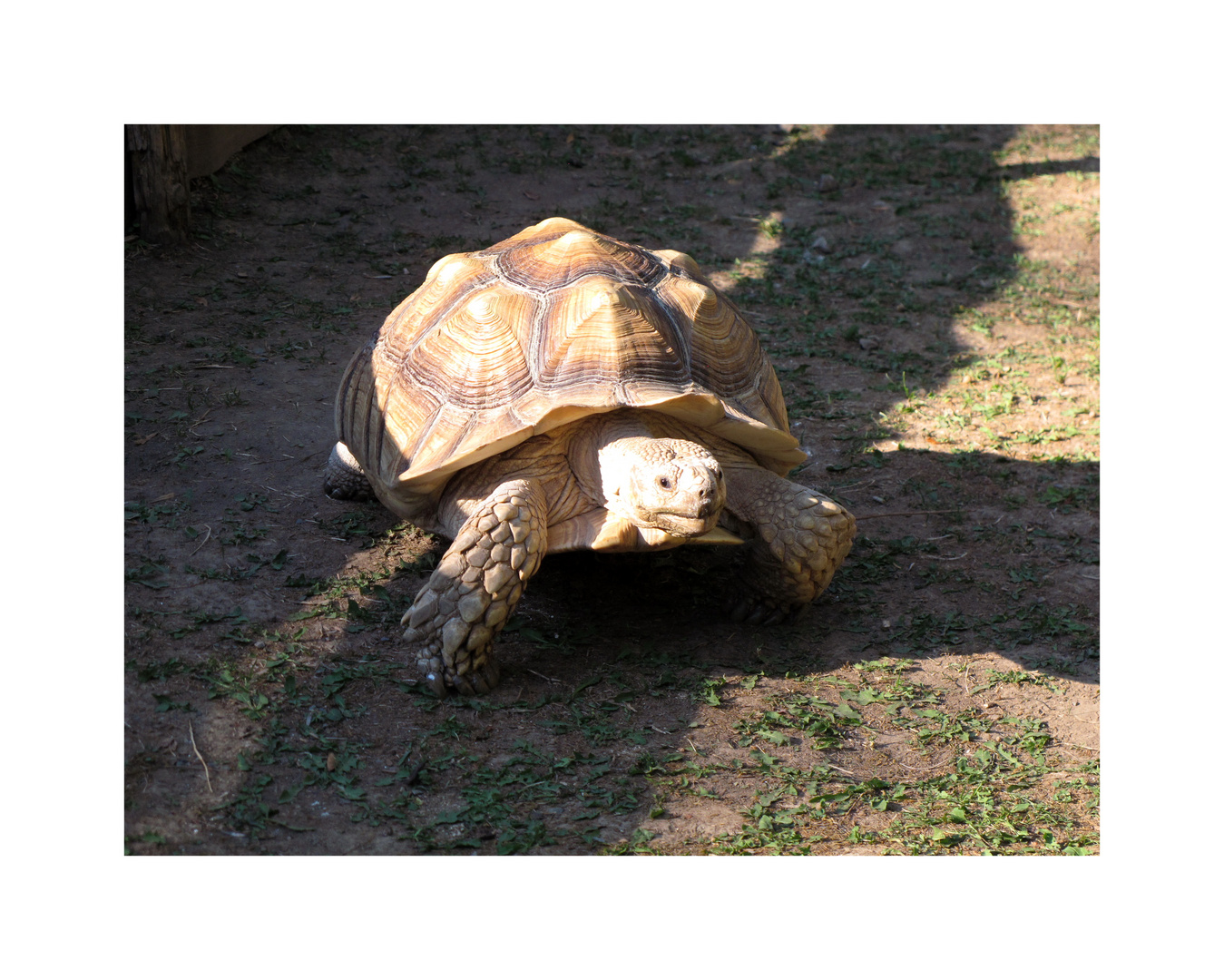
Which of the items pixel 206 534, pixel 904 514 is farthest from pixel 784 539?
pixel 206 534

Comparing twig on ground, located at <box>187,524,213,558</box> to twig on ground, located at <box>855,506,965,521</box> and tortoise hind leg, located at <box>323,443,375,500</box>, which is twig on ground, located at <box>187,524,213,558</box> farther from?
twig on ground, located at <box>855,506,965,521</box>

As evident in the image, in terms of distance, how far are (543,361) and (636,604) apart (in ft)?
3.30

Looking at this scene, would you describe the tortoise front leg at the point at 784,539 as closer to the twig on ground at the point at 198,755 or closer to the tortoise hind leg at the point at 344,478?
the tortoise hind leg at the point at 344,478

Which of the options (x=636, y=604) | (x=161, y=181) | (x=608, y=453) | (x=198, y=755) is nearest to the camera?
(x=198, y=755)

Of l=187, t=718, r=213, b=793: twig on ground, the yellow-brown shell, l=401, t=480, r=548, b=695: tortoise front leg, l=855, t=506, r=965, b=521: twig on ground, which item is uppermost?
the yellow-brown shell

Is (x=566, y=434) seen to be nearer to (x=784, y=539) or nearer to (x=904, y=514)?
(x=784, y=539)

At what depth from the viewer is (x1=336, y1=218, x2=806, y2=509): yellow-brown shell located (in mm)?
3525

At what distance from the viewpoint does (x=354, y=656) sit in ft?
11.2

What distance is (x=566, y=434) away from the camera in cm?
366

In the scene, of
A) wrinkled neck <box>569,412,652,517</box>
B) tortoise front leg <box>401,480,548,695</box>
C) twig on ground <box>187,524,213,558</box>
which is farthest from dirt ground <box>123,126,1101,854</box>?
wrinkled neck <box>569,412,652,517</box>

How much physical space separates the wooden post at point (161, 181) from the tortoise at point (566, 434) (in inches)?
132

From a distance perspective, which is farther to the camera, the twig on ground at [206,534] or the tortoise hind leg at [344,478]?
the tortoise hind leg at [344,478]

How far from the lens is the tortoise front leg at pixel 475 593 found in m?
3.25

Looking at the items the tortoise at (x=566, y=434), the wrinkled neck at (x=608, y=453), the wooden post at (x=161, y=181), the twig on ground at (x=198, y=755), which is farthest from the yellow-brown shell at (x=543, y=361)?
the wooden post at (x=161, y=181)
